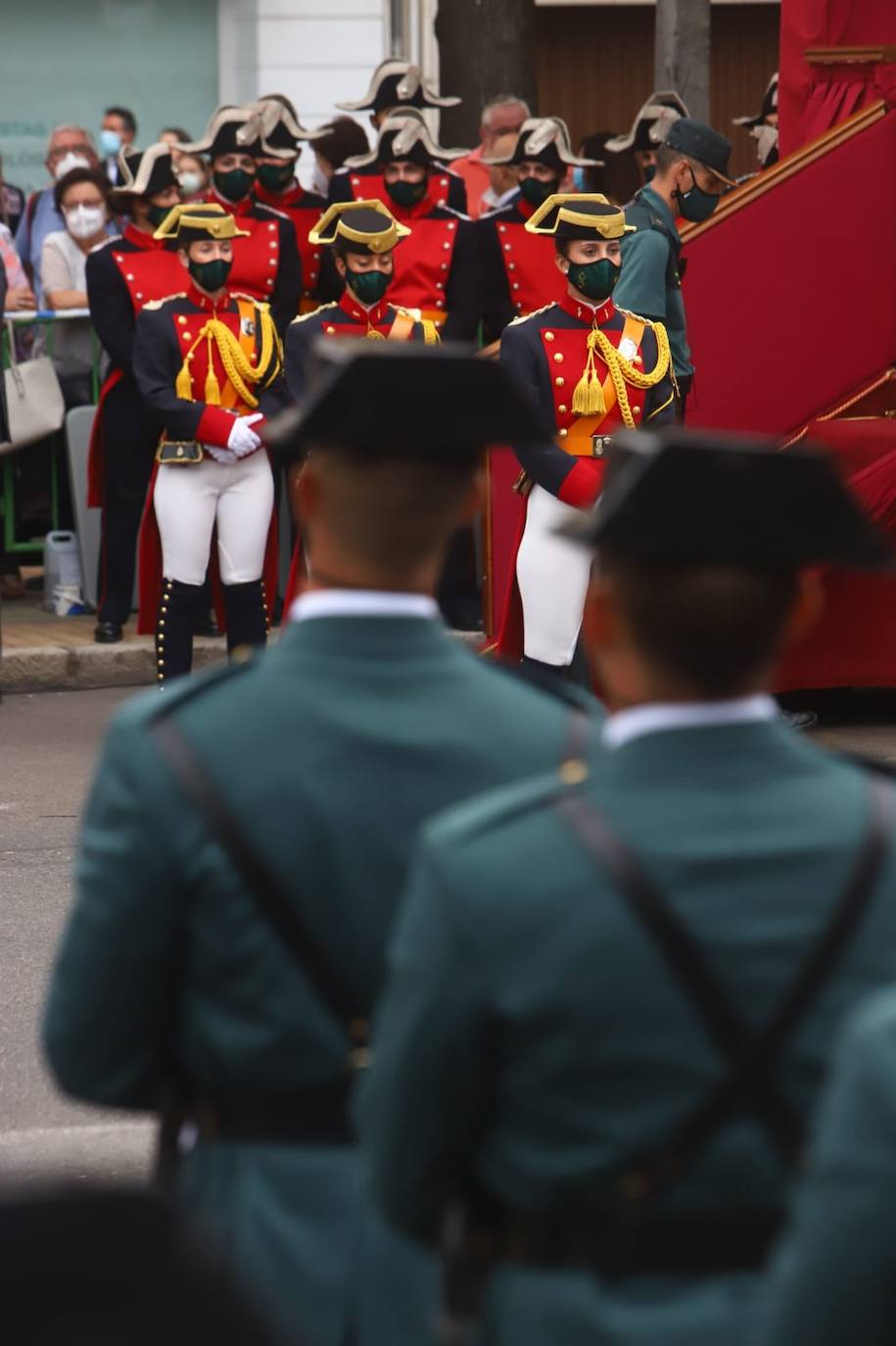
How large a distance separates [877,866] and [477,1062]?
1.18ft

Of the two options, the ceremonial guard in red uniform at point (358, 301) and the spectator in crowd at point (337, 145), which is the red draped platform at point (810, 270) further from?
the spectator in crowd at point (337, 145)

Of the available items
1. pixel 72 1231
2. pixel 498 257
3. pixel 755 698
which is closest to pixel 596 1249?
pixel 755 698

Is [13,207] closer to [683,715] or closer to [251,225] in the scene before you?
[251,225]

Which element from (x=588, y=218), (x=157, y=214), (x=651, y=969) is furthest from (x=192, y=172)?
(x=651, y=969)

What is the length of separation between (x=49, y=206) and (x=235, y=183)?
2320 millimetres

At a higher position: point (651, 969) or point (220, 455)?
point (651, 969)

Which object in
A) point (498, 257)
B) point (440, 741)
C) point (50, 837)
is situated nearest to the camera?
point (440, 741)

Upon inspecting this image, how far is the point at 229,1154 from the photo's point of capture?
252 centimetres

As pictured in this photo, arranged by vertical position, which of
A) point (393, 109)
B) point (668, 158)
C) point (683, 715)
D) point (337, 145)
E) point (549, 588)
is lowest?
point (549, 588)

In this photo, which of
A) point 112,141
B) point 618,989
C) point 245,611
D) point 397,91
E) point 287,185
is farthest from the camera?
point 112,141

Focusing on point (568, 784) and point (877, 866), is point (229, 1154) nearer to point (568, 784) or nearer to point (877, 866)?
point (568, 784)

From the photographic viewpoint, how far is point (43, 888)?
23.2ft

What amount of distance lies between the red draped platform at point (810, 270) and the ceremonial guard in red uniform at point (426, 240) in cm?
135

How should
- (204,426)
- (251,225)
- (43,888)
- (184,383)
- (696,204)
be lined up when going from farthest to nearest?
(251,225), (696,204), (184,383), (204,426), (43,888)
